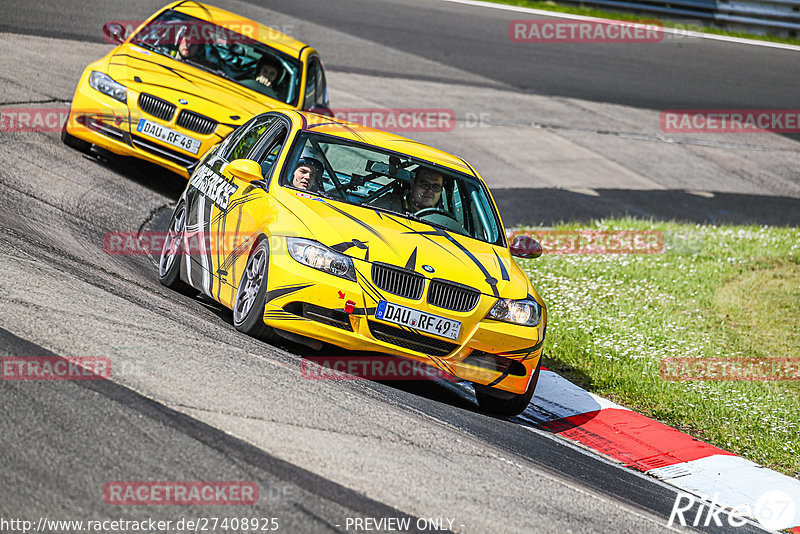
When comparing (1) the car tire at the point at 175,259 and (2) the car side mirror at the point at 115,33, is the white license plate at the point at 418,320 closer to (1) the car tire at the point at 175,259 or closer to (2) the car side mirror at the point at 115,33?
(1) the car tire at the point at 175,259

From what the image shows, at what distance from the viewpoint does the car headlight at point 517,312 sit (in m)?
6.87

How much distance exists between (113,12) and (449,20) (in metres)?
8.35

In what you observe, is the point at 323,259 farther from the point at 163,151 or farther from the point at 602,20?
the point at 602,20

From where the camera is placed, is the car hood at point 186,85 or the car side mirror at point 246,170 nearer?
the car side mirror at point 246,170

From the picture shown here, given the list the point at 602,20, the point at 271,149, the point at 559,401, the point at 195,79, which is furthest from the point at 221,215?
the point at 602,20

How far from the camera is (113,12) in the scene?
20562mm

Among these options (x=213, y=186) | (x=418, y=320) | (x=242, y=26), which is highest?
(x=242, y=26)

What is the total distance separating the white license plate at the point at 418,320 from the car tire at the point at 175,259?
2345 mm

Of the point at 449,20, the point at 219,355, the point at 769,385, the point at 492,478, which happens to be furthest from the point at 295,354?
the point at 449,20

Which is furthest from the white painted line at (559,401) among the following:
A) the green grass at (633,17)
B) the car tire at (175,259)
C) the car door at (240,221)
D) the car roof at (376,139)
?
the green grass at (633,17)

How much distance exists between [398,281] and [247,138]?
8.41 feet

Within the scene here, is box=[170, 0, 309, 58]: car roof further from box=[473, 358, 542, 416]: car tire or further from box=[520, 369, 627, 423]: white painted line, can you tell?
box=[473, 358, 542, 416]: car tire

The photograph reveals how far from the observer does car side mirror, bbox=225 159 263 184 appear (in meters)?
7.46

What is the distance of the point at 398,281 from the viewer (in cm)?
666
